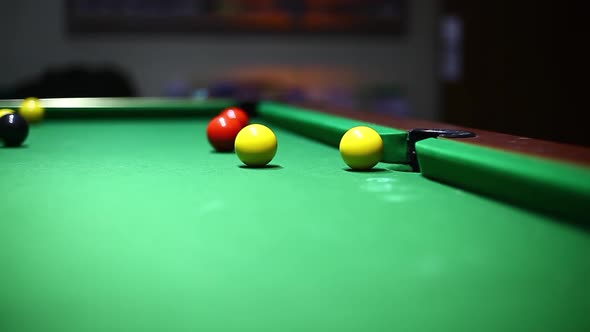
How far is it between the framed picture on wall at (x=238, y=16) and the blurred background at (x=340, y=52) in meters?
0.01

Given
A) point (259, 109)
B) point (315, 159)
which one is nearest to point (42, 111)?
point (259, 109)

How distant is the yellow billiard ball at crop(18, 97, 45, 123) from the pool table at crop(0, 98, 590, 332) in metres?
1.73

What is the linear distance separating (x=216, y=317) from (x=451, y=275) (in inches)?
13.9

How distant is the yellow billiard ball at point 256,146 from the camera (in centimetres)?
214

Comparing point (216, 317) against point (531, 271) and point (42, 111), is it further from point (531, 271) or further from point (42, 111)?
point (42, 111)

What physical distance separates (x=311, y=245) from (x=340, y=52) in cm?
730

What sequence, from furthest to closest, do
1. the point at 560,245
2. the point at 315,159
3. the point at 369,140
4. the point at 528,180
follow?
the point at 315,159 < the point at 369,140 < the point at 528,180 < the point at 560,245

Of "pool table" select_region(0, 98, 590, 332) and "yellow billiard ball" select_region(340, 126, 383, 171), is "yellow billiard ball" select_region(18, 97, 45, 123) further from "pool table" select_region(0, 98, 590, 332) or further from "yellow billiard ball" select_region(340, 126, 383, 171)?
"yellow billiard ball" select_region(340, 126, 383, 171)

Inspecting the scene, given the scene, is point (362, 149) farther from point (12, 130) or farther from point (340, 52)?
point (340, 52)

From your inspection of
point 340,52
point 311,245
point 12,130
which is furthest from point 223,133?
point 340,52

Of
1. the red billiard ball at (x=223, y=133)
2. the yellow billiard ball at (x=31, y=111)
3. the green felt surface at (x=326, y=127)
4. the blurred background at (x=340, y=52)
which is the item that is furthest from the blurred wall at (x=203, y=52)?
the red billiard ball at (x=223, y=133)

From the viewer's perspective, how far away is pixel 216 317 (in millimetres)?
936

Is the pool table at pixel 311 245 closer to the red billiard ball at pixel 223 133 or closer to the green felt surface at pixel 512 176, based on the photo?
the green felt surface at pixel 512 176

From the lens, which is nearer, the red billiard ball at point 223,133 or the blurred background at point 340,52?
the red billiard ball at point 223,133
